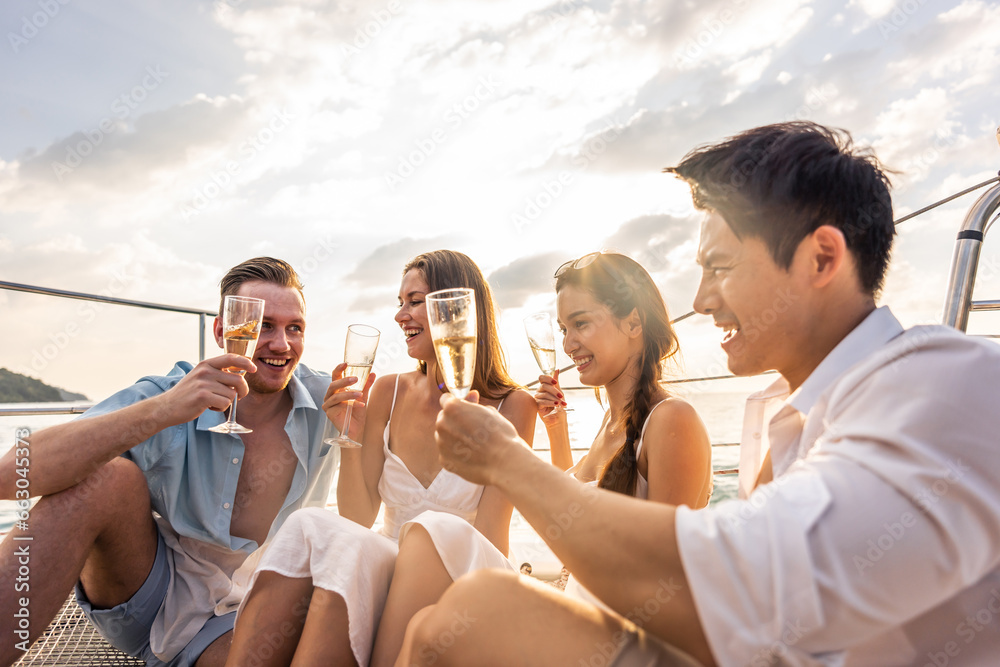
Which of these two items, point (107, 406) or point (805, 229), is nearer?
point (805, 229)

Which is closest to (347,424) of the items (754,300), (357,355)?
(357,355)

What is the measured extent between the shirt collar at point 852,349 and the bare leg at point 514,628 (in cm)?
56

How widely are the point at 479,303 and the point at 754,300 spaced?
1912 mm

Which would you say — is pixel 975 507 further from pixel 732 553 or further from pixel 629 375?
pixel 629 375

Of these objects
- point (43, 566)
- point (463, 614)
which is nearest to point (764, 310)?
point (463, 614)

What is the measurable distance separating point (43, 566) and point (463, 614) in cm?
151

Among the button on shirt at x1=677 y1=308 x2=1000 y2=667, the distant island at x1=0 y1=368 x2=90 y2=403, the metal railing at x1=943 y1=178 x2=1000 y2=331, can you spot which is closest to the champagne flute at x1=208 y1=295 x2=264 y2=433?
the button on shirt at x1=677 y1=308 x2=1000 y2=667

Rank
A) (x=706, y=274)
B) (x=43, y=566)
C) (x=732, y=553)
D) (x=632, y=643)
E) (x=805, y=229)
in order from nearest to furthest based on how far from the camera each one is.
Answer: (x=732, y=553) < (x=632, y=643) < (x=805, y=229) < (x=706, y=274) < (x=43, y=566)

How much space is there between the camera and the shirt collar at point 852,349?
1118mm

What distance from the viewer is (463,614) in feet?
3.57

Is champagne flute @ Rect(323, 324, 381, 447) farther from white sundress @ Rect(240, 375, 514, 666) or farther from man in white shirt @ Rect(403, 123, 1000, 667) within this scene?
man in white shirt @ Rect(403, 123, 1000, 667)

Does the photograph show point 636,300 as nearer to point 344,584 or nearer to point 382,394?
point 382,394

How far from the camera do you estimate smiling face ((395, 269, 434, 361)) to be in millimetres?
2846

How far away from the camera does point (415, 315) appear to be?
9.32 ft
